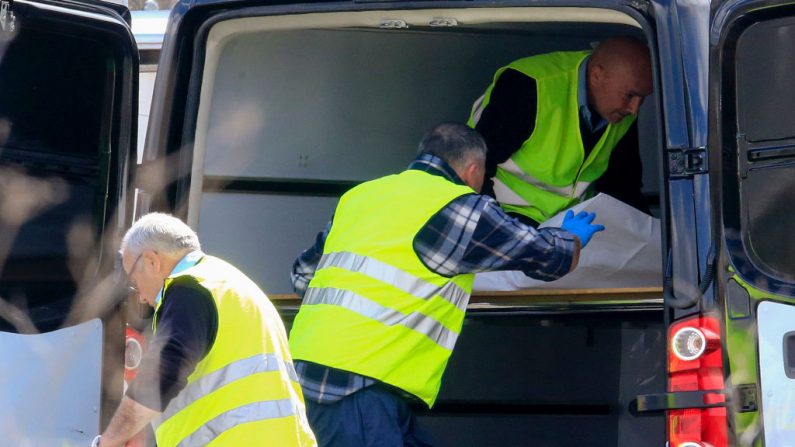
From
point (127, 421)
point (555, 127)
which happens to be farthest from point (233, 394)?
point (555, 127)

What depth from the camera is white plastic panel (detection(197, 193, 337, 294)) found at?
459 centimetres

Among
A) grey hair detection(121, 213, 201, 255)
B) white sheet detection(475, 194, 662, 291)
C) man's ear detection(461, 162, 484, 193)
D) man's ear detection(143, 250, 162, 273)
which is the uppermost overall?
man's ear detection(461, 162, 484, 193)

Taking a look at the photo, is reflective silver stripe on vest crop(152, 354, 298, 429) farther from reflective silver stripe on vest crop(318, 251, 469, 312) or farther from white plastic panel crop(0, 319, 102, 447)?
reflective silver stripe on vest crop(318, 251, 469, 312)

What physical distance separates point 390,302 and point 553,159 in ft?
3.55

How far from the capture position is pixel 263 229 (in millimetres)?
4727

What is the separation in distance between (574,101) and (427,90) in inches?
27.3

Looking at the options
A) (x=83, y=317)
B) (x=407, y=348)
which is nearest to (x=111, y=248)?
(x=83, y=317)

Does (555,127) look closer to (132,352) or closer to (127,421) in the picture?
(132,352)

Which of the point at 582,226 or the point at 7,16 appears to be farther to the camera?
the point at 582,226

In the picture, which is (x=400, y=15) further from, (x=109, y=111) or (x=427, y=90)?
(x=427, y=90)

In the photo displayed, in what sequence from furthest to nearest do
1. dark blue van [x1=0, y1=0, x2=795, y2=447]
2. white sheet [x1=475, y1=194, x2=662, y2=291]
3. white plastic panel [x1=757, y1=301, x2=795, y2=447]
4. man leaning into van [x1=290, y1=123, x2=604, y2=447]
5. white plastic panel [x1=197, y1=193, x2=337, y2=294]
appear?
white plastic panel [x1=197, y1=193, x2=337, y2=294]
white sheet [x1=475, y1=194, x2=662, y2=291]
man leaning into van [x1=290, y1=123, x2=604, y2=447]
dark blue van [x1=0, y1=0, x2=795, y2=447]
white plastic panel [x1=757, y1=301, x2=795, y2=447]

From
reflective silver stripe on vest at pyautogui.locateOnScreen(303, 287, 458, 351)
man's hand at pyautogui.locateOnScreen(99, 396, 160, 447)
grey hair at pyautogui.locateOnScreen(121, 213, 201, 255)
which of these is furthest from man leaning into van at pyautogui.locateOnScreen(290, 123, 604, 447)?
man's hand at pyautogui.locateOnScreen(99, 396, 160, 447)

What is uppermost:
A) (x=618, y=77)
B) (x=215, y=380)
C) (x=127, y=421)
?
(x=618, y=77)

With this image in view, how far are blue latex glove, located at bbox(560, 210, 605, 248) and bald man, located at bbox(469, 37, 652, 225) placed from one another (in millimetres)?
433
